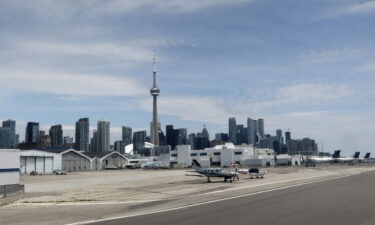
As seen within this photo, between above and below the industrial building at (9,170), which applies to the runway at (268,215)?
below

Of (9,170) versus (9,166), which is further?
(9,166)

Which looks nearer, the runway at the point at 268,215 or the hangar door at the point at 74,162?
→ the runway at the point at 268,215

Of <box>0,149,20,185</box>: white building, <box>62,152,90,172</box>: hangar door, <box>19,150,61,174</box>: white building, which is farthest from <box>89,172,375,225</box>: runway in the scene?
<box>62,152,90,172</box>: hangar door

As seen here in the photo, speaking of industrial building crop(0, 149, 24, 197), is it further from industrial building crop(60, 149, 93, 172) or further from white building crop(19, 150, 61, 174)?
industrial building crop(60, 149, 93, 172)

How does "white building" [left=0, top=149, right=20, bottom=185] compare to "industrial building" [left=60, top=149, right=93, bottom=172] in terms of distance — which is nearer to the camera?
"white building" [left=0, top=149, right=20, bottom=185]

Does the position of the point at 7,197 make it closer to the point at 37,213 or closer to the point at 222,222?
the point at 37,213

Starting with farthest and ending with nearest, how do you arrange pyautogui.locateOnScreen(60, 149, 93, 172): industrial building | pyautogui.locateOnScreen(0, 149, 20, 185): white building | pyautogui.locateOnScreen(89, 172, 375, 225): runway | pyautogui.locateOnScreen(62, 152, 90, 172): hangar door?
pyautogui.locateOnScreen(62, 152, 90, 172): hangar door < pyautogui.locateOnScreen(60, 149, 93, 172): industrial building < pyautogui.locateOnScreen(0, 149, 20, 185): white building < pyautogui.locateOnScreen(89, 172, 375, 225): runway

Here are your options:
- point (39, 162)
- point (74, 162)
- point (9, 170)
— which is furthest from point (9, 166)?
point (74, 162)

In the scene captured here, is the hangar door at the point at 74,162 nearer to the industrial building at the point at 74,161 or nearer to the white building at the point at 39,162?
the industrial building at the point at 74,161

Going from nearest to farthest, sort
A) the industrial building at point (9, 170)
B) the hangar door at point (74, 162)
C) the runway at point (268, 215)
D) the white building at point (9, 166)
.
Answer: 1. the runway at point (268, 215)
2. the industrial building at point (9, 170)
3. the white building at point (9, 166)
4. the hangar door at point (74, 162)

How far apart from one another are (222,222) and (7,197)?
28.9m

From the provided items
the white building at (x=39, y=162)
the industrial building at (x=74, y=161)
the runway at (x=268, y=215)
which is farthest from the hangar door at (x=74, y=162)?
the runway at (x=268, y=215)

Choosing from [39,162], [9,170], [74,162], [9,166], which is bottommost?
[74,162]

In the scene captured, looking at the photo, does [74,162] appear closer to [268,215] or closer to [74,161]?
[74,161]
